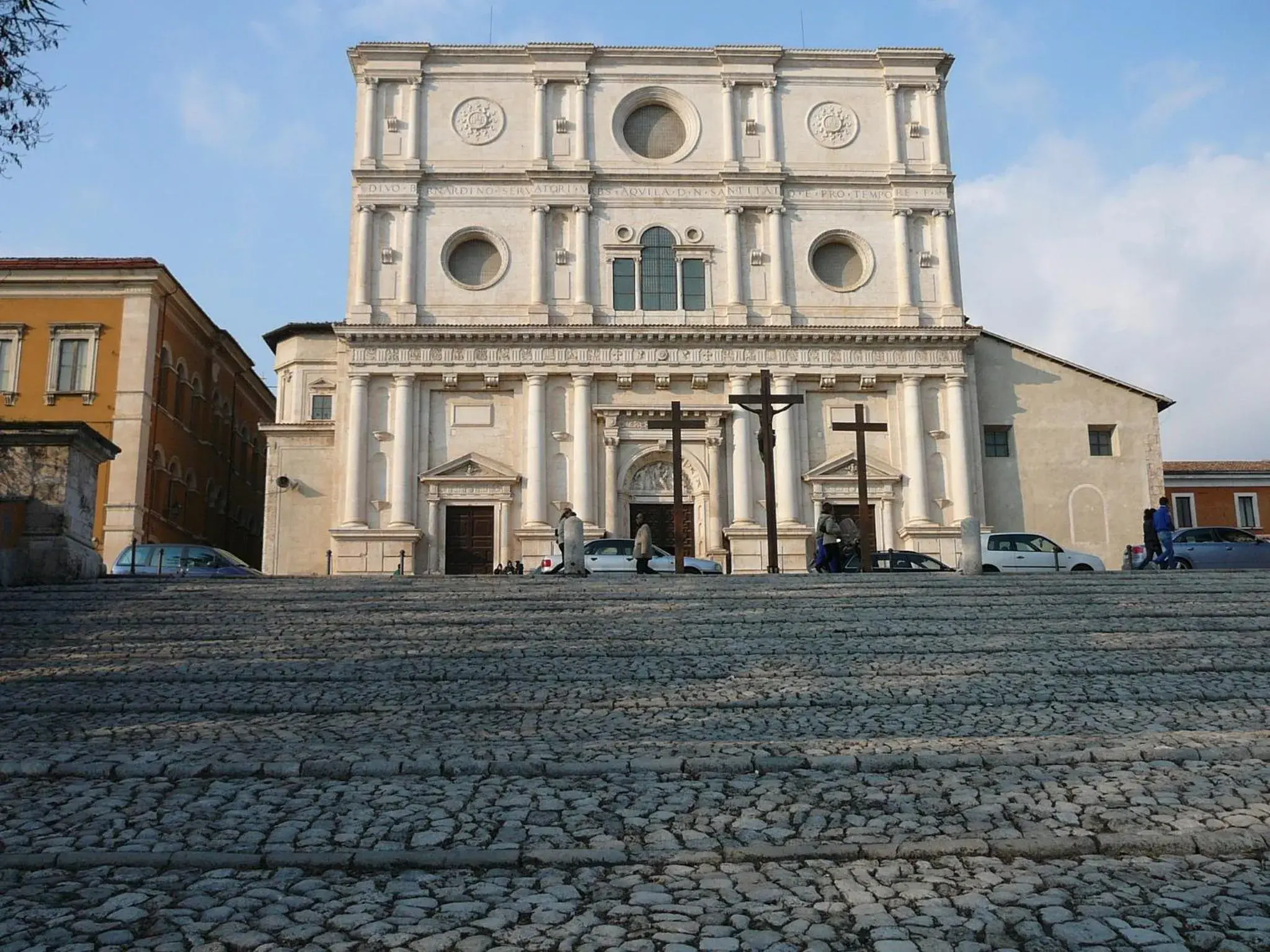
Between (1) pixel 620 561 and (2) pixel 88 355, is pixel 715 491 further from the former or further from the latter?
(2) pixel 88 355

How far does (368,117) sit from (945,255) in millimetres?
17982

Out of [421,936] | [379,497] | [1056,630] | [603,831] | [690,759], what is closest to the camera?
[421,936]

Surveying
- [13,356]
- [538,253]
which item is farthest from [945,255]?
[13,356]

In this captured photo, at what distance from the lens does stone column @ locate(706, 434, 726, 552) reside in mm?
33750

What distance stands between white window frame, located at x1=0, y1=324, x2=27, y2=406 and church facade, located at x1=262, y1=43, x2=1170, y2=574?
804 cm

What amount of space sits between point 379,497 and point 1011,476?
61.4 feet

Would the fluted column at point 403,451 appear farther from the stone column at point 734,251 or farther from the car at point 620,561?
the stone column at point 734,251

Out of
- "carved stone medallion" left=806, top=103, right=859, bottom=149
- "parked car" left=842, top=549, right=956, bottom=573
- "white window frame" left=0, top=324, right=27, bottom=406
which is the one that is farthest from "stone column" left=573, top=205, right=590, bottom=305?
"white window frame" left=0, top=324, right=27, bottom=406

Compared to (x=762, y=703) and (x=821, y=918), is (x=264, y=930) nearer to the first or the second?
(x=821, y=918)

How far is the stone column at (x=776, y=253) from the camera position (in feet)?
116

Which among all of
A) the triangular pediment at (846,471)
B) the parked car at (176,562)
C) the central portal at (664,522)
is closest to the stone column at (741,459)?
the central portal at (664,522)

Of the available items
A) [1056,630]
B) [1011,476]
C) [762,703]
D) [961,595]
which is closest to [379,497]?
[1011,476]

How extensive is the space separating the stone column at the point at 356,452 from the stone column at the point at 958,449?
661 inches

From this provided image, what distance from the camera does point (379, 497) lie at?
33531 mm
